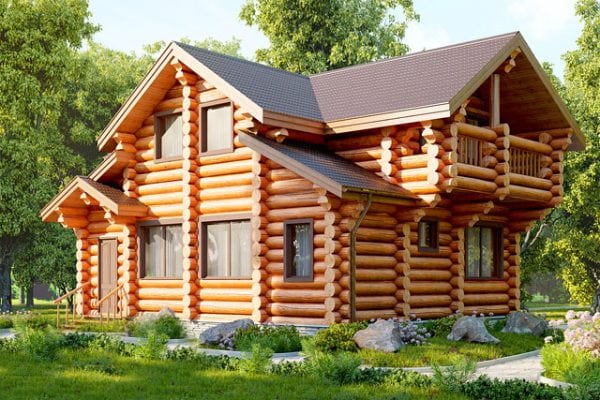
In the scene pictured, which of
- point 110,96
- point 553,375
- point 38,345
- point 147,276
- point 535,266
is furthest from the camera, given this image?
point 110,96

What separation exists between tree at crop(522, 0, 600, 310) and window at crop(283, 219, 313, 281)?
1636cm

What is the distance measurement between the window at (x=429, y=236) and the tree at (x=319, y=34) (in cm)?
1773

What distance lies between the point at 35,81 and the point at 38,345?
21.9 meters

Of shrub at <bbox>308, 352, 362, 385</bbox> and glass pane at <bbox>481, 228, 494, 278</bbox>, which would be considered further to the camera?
glass pane at <bbox>481, 228, 494, 278</bbox>

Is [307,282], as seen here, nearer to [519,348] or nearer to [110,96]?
[519,348]

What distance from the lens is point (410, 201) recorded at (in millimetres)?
19812

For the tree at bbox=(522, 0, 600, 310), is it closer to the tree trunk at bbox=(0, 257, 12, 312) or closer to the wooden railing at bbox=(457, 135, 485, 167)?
the wooden railing at bbox=(457, 135, 485, 167)

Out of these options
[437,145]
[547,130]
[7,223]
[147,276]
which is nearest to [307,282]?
[437,145]

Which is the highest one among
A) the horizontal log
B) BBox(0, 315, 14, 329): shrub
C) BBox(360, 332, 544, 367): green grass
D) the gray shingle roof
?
the gray shingle roof

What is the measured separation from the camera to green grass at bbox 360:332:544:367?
15.3 meters

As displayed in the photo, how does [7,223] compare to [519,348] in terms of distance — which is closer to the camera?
[519,348]

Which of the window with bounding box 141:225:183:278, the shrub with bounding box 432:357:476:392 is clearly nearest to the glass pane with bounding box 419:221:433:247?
the window with bounding box 141:225:183:278

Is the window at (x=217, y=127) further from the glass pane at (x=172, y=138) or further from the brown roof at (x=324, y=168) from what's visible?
the brown roof at (x=324, y=168)

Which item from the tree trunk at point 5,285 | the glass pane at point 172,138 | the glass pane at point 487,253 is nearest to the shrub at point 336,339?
the glass pane at point 487,253
